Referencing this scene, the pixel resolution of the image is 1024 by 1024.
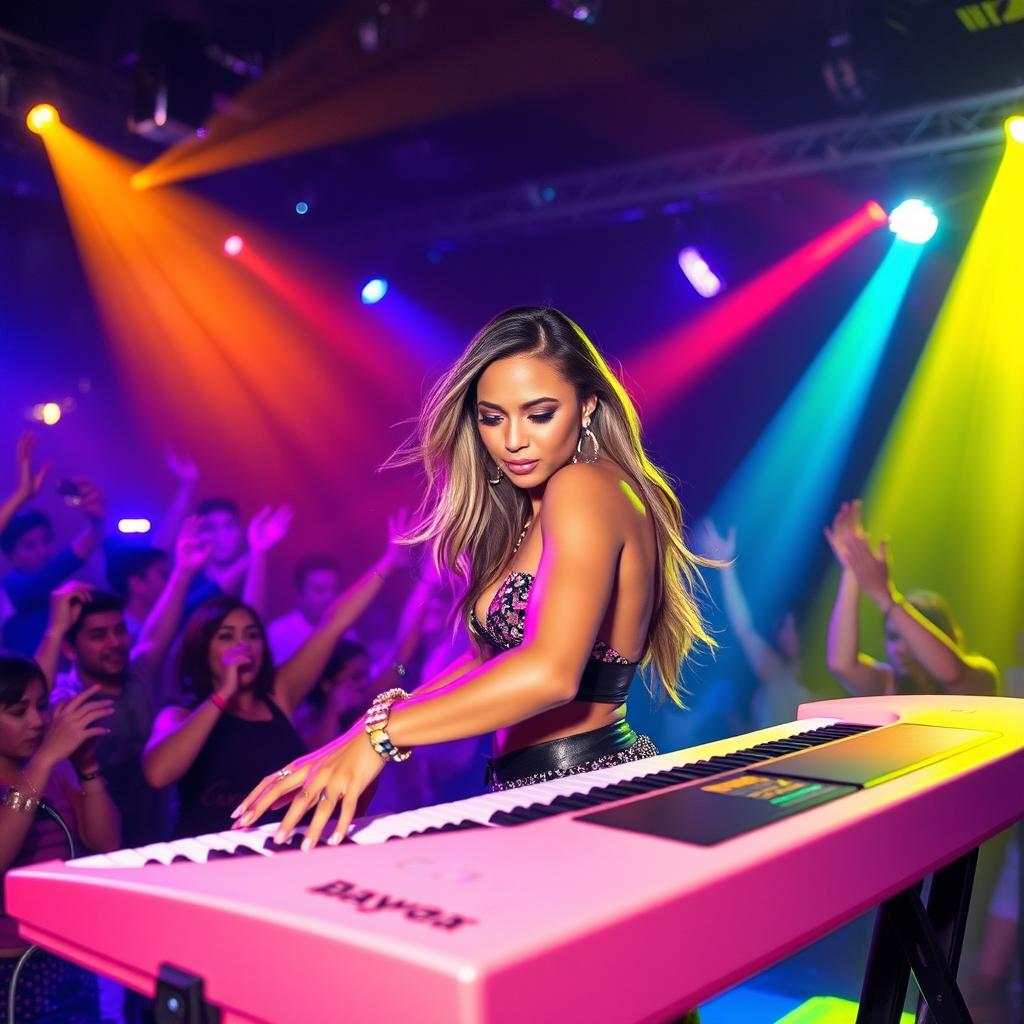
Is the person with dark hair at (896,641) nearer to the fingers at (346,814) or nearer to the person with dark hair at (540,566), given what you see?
the person with dark hair at (540,566)

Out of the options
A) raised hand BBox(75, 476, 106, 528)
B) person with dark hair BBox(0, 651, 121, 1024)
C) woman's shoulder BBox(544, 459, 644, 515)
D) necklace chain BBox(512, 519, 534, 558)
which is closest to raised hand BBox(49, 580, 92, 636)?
person with dark hair BBox(0, 651, 121, 1024)

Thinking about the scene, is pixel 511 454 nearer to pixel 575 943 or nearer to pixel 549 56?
pixel 575 943

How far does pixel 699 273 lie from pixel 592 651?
18.8ft

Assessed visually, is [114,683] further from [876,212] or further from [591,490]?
[876,212]

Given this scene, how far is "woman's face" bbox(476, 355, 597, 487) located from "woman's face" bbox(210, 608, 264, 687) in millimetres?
2310

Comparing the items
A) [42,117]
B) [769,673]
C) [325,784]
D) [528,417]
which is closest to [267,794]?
[325,784]

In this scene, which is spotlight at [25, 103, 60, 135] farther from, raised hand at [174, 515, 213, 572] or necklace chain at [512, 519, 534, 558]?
necklace chain at [512, 519, 534, 558]

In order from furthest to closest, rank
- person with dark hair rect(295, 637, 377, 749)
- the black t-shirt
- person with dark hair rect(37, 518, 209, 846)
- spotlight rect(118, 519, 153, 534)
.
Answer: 1. spotlight rect(118, 519, 153, 534)
2. person with dark hair rect(295, 637, 377, 749)
3. person with dark hair rect(37, 518, 209, 846)
4. the black t-shirt

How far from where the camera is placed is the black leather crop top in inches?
84.5

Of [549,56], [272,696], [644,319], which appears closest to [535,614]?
[272,696]

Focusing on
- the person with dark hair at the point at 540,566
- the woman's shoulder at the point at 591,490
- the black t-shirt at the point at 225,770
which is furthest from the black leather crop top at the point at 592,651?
the black t-shirt at the point at 225,770

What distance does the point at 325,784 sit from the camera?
1352mm

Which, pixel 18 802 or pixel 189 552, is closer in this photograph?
pixel 18 802

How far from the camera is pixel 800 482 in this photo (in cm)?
735
